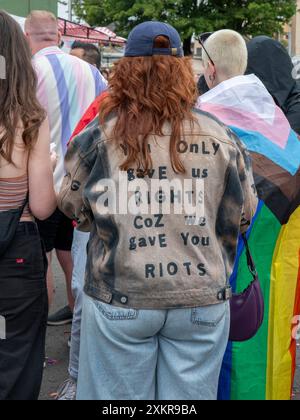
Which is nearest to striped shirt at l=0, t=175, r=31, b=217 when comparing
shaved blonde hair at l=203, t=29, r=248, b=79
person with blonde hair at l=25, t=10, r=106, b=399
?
person with blonde hair at l=25, t=10, r=106, b=399

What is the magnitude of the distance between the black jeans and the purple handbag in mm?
707

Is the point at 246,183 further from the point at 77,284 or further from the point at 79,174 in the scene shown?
the point at 77,284

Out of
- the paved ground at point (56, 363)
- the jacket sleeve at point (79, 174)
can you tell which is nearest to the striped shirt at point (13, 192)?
the jacket sleeve at point (79, 174)

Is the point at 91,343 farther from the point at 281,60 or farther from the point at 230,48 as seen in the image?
the point at 281,60

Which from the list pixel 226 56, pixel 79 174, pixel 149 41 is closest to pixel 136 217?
pixel 79 174

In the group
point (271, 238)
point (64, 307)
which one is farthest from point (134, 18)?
point (271, 238)

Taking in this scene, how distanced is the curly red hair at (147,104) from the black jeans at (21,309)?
0.59 meters

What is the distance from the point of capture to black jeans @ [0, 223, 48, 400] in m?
2.35

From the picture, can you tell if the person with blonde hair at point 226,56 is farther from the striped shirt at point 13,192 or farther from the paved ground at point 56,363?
the paved ground at point 56,363

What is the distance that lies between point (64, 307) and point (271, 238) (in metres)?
2.65

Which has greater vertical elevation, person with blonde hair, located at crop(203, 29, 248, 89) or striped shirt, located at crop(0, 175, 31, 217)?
person with blonde hair, located at crop(203, 29, 248, 89)

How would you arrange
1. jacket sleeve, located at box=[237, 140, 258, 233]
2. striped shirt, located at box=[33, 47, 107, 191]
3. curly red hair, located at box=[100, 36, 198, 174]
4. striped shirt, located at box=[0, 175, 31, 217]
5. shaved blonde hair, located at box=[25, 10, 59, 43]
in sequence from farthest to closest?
shaved blonde hair, located at box=[25, 10, 59, 43], striped shirt, located at box=[33, 47, 107, 191], striped shirt, located at box=[0, 175, 31, 217], jacket sleeve, located at box=[237, 140, 258, 233], curly red hair, located at box=[100, 36, 198, 174]

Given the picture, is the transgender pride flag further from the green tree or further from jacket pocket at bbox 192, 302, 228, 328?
the green tree
